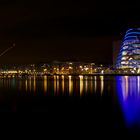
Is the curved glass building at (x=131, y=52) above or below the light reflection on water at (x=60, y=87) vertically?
above

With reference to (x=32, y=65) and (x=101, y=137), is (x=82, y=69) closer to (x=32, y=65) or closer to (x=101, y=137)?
(x=32, y=65)

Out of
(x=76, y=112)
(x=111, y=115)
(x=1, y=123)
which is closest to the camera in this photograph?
(x=1, y=123)

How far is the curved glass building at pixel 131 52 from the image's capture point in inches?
3917

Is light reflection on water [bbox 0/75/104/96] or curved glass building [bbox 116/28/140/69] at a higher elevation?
curved glass building [bbox 116/28/140/69]

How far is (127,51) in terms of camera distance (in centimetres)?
10138

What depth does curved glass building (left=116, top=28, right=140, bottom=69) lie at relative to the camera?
99500 mm

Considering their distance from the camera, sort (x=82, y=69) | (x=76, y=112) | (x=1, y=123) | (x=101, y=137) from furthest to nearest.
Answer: (x=82, y=69) → (x=76, y=112) → (x=1, y=123) → (x=101, y=137)

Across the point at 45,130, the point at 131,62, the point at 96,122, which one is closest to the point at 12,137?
the point at 45,130

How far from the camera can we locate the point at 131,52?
10031cm

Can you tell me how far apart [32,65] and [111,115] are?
160 metres

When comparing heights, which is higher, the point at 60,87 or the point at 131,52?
the point at 131,52

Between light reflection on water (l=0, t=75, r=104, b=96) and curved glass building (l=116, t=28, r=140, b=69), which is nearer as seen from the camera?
light reflection on water (l=0, t=75, r=104, b=96)

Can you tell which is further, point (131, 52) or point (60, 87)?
point (131, 52)

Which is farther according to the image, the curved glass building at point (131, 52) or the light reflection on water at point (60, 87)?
the curved glass building at point (131, 52)
